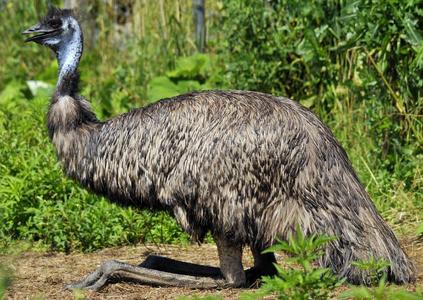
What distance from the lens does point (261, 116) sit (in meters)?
5.62

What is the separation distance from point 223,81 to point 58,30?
9.95 feet

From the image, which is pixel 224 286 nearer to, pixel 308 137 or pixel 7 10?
pixel 308 137

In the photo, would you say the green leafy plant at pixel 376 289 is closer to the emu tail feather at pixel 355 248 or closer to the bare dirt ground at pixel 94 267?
the emu tail feather at pixel 355 248

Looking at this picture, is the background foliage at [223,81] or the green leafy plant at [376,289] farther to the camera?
the background foliage at [223,81]

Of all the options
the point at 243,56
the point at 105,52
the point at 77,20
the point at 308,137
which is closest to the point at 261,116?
the point at 308,137

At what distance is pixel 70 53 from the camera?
20.7 ft

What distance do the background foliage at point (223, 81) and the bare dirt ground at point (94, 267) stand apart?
104 millimetres

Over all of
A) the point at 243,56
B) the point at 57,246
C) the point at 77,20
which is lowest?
the point at 57,246

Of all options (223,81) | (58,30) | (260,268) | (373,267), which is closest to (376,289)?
(373,267)

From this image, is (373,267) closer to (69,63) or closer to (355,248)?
(355,248)

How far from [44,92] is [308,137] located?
16.1 feet

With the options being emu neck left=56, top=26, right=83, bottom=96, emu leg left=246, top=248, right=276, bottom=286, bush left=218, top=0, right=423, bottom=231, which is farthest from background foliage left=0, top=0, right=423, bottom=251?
emu leg left=246, top=248, right=276, bottom=286

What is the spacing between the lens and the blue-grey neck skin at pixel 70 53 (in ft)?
20.4

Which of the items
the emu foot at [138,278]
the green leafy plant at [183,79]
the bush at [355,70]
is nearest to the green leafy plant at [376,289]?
the emu foot at [138,278]
